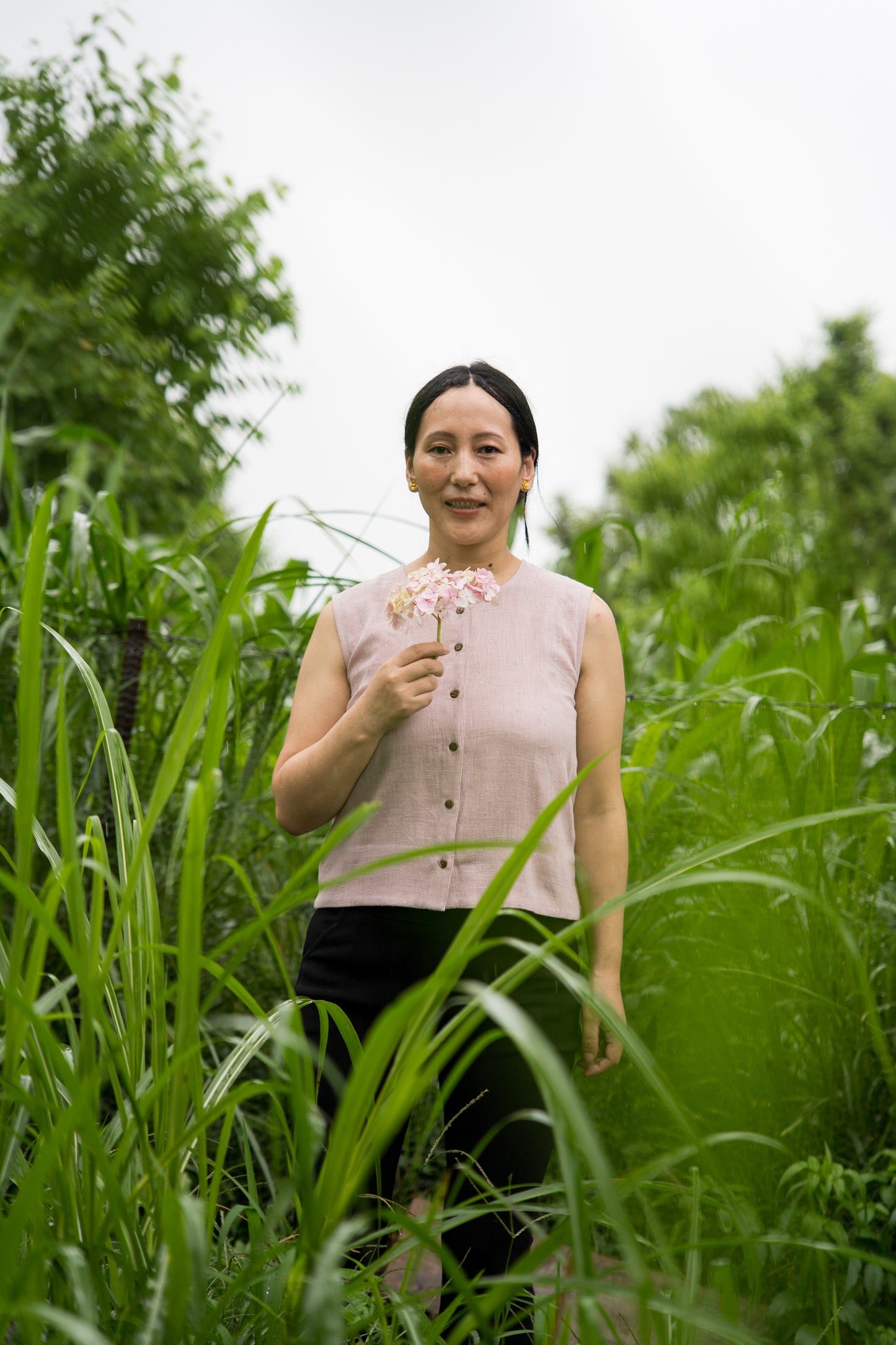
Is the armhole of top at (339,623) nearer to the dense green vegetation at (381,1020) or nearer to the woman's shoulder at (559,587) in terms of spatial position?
the dense green vegetation at (381,1020)

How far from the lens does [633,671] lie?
2.58 m

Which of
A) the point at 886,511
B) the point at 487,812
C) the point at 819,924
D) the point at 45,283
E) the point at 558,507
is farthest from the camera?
the point at 558,507

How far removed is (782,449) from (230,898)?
20.4 metres

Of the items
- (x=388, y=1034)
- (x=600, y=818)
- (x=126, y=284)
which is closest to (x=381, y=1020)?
(x=388, y=1034)

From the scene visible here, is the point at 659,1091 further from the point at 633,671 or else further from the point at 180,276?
the point at 180,276

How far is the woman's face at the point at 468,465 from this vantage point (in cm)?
135

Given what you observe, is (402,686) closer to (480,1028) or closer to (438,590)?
(438,590)

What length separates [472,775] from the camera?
4.27ft

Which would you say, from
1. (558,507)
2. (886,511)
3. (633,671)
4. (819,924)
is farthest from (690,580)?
(558,507)

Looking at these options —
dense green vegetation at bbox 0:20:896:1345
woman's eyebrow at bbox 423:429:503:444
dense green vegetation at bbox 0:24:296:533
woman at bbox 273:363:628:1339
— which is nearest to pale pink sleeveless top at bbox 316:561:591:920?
woman at bbox 273:363:628:1339

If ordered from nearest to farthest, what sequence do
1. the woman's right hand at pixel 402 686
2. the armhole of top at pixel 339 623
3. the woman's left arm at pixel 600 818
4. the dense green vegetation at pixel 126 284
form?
the woman's right hand at pixel 402 686, the woman's left arm at pixel 600 818, the armhole of top at pixel 339 623, the dense green vegetation at pixel 126 284

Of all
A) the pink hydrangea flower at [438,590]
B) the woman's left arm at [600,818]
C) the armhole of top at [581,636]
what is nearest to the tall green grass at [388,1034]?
the woman's left arm at [600,818]

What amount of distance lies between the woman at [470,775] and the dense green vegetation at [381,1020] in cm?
9

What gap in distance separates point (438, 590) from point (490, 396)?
34 cm
